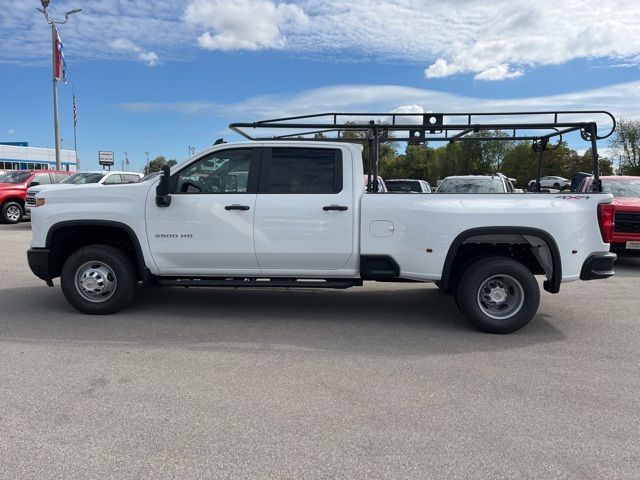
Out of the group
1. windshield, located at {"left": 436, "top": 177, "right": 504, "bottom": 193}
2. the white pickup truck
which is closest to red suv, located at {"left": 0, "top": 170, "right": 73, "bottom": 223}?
the white pickup truck

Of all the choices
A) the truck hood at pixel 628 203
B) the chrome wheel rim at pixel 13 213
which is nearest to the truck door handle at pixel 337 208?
the truck hood at pixel 628 203

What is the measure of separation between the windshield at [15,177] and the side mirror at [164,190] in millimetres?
14868

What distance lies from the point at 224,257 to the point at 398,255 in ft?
6.21

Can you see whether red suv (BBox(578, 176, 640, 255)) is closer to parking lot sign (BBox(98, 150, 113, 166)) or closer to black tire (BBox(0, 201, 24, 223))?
black tire (BBox(0, 201, 24, 223))

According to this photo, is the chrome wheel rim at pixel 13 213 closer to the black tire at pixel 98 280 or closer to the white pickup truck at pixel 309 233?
the white pickup truck at pixel 309 233

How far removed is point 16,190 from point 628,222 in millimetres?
17762

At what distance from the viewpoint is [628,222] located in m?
9.48

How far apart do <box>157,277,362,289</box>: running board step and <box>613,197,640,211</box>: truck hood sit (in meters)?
6.70

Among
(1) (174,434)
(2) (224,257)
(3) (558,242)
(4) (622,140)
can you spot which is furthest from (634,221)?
(4) (622,140)

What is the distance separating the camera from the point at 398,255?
5.36m

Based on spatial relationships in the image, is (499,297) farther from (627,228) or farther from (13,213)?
(13,213)

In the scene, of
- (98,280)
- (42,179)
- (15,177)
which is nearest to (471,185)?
(98,280)

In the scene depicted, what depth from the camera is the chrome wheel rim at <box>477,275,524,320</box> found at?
17.7 ft

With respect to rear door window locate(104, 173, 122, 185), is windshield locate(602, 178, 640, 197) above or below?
below
